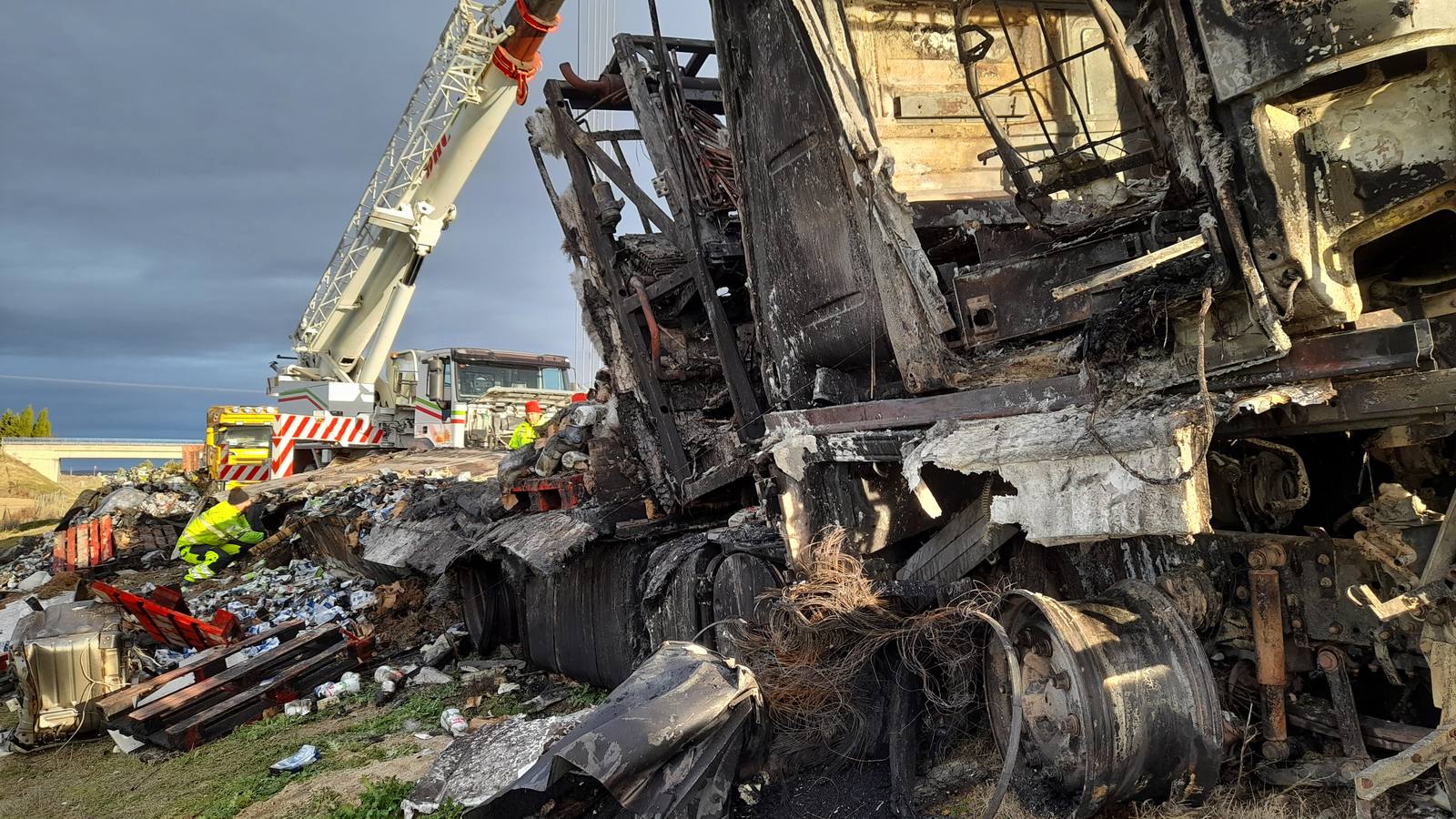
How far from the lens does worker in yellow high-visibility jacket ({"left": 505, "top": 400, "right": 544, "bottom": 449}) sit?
462 inches

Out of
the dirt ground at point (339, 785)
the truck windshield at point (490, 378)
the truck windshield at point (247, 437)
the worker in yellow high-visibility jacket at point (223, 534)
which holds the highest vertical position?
the truck windshield at point (490, 378)

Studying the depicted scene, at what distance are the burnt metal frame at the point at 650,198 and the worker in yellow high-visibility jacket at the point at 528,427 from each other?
583 cm

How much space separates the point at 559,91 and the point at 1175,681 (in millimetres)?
5176

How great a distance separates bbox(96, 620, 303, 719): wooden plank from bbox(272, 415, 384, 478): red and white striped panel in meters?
6.15

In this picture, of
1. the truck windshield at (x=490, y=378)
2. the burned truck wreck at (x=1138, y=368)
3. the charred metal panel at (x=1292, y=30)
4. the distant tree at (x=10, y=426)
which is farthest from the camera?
the distant tree at (x=10, y=426)

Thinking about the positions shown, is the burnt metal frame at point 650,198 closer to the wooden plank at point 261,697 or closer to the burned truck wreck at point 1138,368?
the burned truck wreck at point 1138,368

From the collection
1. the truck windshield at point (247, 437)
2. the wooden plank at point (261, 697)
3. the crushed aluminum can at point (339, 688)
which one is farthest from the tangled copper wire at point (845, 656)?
the truck windshield at point (247, 437)

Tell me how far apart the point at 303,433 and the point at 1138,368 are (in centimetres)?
1197

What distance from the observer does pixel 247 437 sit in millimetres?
12492

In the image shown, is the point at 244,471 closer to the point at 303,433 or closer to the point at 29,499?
the point at 303,433

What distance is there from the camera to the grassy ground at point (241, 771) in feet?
12.6

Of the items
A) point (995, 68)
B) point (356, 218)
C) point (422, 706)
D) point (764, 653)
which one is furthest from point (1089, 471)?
point (356, 218)

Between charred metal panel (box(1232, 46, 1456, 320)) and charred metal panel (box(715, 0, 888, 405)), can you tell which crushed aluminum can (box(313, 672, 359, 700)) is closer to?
charred metal panel (box(715, 0, 888, 405))

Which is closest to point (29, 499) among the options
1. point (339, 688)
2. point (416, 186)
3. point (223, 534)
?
point (223, 534)
